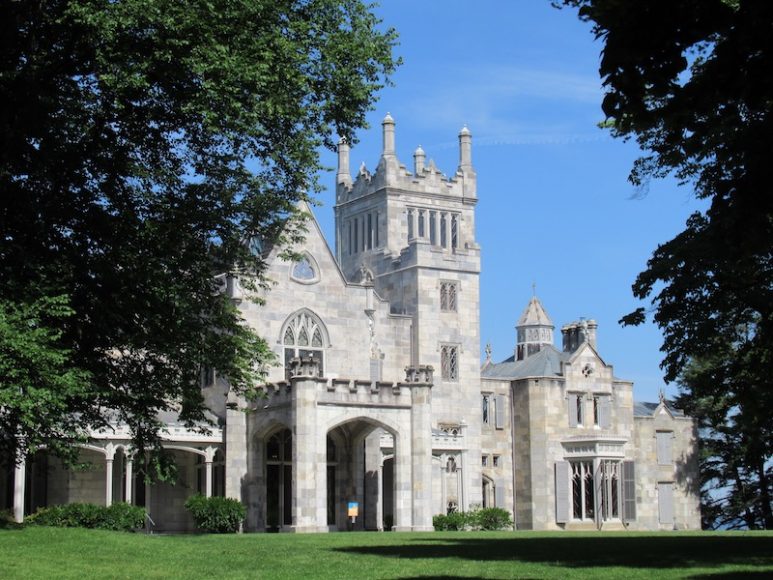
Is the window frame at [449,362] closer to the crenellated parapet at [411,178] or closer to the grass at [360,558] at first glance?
the crenellated parapet at [411,178]

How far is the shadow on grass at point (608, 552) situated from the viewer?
756 inches

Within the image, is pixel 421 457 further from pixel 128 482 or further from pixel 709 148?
pixel 709 148

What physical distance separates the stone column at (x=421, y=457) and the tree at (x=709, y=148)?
11.3 meters

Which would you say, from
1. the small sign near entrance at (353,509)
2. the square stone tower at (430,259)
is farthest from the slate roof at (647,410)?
the small sign near entrance at (353,509)

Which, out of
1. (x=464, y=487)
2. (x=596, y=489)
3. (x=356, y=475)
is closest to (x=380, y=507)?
(x=356, y=475)

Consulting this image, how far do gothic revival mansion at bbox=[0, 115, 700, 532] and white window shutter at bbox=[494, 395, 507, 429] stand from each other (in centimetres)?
10

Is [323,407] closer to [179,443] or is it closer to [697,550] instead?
[179,443]

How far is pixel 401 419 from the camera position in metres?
39.5

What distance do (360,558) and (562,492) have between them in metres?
29.8

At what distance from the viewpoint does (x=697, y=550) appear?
73.6ft

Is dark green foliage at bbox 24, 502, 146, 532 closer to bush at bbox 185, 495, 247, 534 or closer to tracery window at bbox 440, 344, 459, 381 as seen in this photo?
bush at bbox 185, 495, 247, 534

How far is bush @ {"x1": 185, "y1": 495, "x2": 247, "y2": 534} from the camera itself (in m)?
38.6

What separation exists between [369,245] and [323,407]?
48.0ft

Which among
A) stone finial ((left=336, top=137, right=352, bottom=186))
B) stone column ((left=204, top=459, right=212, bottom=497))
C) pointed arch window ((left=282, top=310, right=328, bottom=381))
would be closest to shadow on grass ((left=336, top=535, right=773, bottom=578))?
stone column ((left=204, top=459, right=212, bottom=497))
